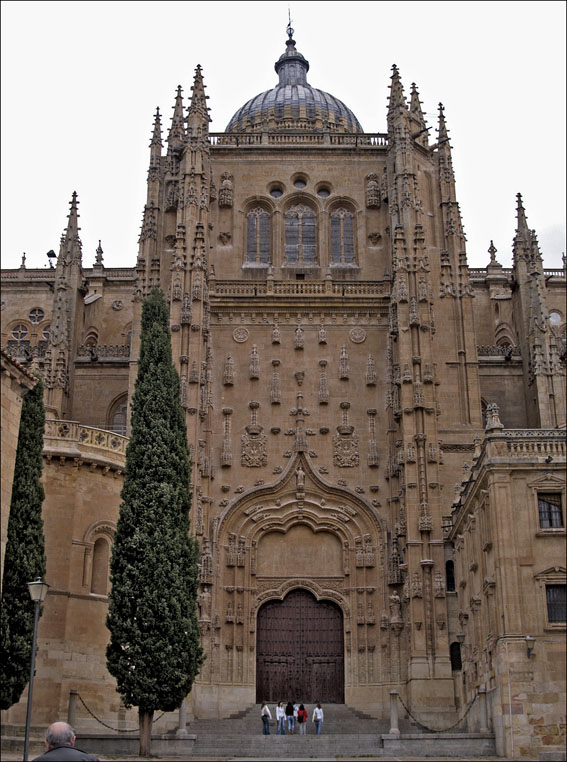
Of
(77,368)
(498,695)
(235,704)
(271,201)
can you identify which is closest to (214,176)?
(271,201)

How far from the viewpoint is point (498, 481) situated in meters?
27.8

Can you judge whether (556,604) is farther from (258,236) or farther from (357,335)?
(258,236)

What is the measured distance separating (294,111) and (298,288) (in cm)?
1873

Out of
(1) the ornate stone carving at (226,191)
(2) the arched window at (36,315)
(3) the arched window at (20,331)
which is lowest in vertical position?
(3) the arched window at (20,331)

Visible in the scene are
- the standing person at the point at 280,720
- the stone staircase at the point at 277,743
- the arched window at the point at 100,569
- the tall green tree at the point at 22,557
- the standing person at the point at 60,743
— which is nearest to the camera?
the standing person at the point at 60,743

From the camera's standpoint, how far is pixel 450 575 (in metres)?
35.8

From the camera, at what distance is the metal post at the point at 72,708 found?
95.3 feet

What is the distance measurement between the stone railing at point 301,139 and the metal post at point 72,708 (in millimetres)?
24581

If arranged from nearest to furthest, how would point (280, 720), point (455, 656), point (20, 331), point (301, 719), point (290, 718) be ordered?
point (280, 720)
point (301, 719)
point (290, 718)
point (455, 656)
point (20, 331)

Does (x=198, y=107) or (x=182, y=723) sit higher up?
(x=198, y=107)

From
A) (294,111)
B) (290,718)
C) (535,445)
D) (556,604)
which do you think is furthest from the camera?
(294,111)

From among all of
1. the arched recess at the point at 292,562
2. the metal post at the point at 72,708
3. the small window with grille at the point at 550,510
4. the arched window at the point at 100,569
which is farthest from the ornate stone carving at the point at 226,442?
the small window with grille at the point at 550,510

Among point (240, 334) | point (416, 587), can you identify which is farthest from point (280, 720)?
point (240, 334)

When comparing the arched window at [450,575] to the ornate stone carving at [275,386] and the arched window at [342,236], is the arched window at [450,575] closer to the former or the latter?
the ornate stone carving at [275,386]
